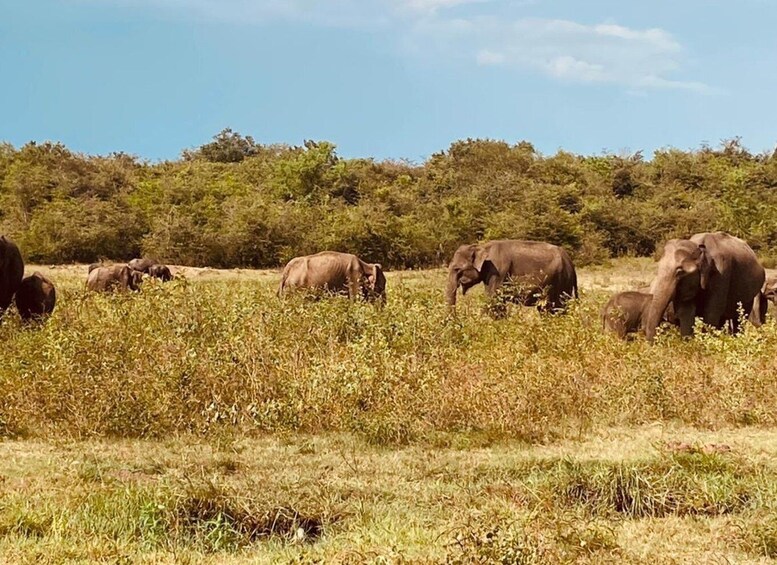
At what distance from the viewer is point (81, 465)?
6.85m

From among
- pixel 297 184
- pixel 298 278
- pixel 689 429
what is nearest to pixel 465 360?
pixel 689 429

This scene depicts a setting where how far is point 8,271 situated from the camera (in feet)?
46.0

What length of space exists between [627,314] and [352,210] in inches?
1102

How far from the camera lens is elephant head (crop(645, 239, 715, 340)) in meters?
13.7

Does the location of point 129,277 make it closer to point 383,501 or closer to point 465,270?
point 465,270

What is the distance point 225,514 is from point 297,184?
47542 mm

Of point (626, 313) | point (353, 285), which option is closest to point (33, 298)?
point (353, 285)

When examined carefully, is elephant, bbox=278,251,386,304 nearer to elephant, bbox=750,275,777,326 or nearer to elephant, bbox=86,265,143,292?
elephant, bbox=86,265,143,292

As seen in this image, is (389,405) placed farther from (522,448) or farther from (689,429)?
(689,429)

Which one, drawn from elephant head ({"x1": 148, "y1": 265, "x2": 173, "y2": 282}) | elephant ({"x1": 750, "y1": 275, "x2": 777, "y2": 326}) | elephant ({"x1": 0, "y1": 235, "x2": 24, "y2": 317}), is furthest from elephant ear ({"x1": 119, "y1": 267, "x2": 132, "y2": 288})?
elephant ({"x1": 750, "y1": 275, "x2": 777, "y2": 326})

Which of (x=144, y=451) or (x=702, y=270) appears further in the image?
(x=702, y=270)

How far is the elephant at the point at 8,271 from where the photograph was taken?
546 inches

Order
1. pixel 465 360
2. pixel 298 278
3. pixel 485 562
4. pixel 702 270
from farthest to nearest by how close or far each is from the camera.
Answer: pixel 298 278
pixel 702 270
pixel 465 360
pixel 485 562

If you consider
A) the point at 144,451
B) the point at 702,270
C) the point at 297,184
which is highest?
the point at 297,184
